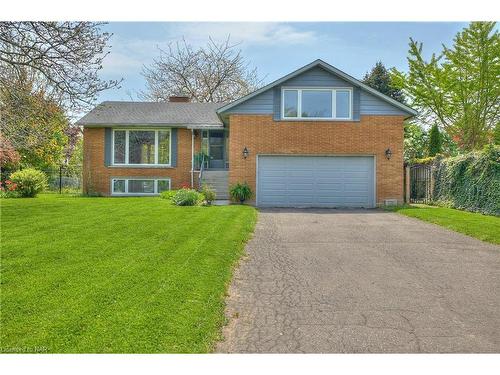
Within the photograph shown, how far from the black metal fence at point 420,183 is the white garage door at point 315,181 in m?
2.70

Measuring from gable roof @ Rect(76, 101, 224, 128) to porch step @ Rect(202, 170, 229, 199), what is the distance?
224 centimetres

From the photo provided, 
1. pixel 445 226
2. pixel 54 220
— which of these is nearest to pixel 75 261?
pixel 54 220

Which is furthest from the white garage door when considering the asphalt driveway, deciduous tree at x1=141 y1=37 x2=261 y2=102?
deciduous tree at x1=141 y1=37 x2=261 y2=102

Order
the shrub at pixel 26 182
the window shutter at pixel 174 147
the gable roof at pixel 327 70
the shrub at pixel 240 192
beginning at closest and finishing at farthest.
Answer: the gable roof at pixel 327 70 < the shrub at pixel 240 192 < the shrub at pixel 26 182 < the window shutter at pixel 174 147

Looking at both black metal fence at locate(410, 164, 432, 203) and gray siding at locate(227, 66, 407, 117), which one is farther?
black metal fence at locate(410, 164, 432, 203)

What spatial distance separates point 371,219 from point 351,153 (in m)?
4.45

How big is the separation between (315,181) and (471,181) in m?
5.43

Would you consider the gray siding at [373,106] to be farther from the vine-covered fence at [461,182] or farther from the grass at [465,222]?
the grass at [465,222]

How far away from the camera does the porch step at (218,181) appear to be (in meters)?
19.3

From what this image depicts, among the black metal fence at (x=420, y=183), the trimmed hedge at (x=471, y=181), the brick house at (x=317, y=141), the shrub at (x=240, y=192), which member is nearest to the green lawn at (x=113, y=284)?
the shrub at (x=240, y=192)

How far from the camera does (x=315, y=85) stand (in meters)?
16.6

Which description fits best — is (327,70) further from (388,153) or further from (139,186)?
(139,186)

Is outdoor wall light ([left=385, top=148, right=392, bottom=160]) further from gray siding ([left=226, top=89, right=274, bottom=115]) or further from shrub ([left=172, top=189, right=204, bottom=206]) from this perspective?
shrub ([left=172, top=189, right=204, bottom=206])

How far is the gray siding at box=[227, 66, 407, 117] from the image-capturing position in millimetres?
16625
